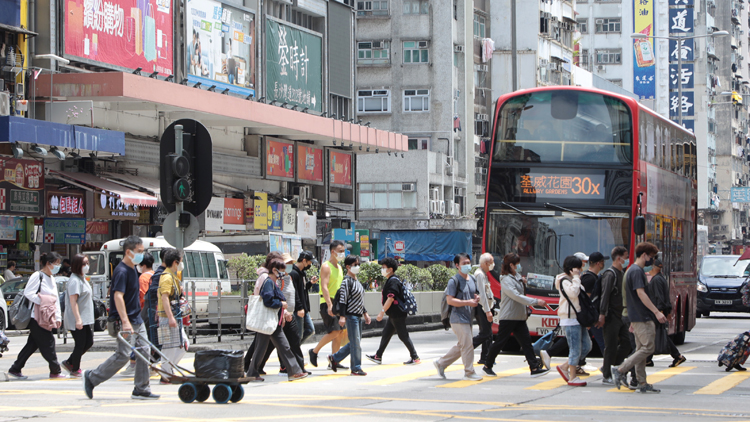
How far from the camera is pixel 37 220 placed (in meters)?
28.6

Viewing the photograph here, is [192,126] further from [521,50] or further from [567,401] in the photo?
[521,50]

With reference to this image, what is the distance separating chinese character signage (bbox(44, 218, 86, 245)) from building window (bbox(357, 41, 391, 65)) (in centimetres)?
3038

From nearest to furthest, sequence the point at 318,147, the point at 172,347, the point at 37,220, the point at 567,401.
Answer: the point at 567,401
the point at 172,347
the point at 37,220
the point at 318,147

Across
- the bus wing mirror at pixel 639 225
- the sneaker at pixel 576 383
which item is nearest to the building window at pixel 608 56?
the bus wing mirror at pixel 639 225

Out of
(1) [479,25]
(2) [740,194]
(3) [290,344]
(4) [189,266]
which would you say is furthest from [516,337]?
(2) [740,194]

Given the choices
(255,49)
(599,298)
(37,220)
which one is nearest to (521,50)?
(255,49)

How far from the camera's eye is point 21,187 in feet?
87.0

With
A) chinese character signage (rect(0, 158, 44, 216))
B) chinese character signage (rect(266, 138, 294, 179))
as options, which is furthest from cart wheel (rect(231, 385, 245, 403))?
chinese character signage (rect(266, 138, 294, 179))

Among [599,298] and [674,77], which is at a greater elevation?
[674,77]

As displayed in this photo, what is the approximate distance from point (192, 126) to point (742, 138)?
9690 cm

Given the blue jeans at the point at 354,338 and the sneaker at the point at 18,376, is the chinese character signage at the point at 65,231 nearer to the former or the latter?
the sneaker at the point at 18,376

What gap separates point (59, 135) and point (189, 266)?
4392 millimetres

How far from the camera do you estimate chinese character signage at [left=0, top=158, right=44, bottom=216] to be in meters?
26.0

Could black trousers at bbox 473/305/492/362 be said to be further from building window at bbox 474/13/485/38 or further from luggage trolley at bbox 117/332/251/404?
building window at bbox 474/13/485/38
